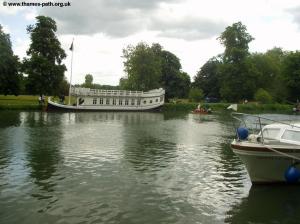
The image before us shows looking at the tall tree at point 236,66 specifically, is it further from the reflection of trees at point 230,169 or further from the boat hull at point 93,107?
the reflection of trees at point 230,169

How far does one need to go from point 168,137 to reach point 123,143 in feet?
21.0

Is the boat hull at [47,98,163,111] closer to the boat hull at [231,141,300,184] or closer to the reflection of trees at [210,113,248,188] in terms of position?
the reflection of trees at [210,113,248,188]

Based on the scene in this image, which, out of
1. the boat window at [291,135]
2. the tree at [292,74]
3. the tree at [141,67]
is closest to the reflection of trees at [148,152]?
the boat window at [291,135]

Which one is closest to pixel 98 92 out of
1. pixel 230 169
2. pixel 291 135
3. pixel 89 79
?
pixel 230 169

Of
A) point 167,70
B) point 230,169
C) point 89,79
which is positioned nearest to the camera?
point 230,169

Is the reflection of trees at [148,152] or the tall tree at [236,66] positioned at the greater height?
the tall tree at [236,66]

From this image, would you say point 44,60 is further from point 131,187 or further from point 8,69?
point 131,187

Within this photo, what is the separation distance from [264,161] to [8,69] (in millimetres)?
67254

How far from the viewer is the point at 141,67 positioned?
98.9 m

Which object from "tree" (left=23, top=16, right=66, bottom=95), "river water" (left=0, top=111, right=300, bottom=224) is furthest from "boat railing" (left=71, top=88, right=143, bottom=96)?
"river water" (left=0, top=111, right=300, bottom=224)

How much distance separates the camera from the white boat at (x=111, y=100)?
76625 mm

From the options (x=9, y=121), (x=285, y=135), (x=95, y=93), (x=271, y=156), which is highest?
(x=95, y=93)

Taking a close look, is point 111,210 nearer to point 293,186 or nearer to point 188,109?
point 293,186

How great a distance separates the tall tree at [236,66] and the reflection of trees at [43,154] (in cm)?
7532
